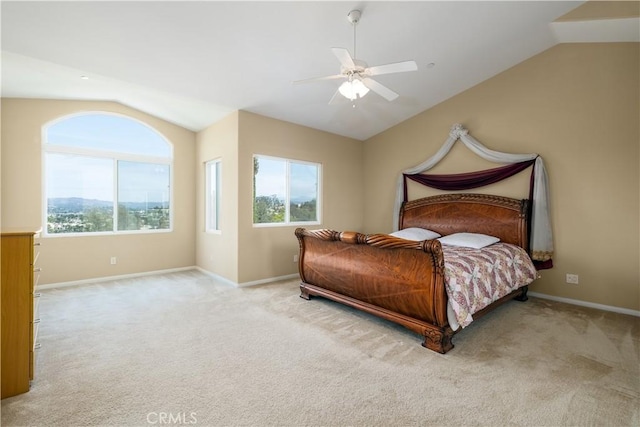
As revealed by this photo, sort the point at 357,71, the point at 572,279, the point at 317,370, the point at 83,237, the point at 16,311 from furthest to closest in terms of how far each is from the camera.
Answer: the point at 83,237 → the point at 572,279 → the point at 357,71 → the point at 317,370 → the point at 16,311

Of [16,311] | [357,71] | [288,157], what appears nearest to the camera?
[16,311]

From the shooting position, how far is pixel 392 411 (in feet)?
5.69

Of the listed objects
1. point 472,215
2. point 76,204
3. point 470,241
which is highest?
point 76,204

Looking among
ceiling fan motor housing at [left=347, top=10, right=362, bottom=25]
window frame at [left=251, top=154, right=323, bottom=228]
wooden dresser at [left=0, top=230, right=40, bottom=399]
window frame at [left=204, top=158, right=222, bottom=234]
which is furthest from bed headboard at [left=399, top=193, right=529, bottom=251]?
wooden dresser at [left=0, top=230, right=40, bottom=399]

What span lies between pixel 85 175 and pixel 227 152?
226 cm

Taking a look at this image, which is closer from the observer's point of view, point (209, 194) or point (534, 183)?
point (534, 183)

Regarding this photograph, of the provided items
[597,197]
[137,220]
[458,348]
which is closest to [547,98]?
[597,197]

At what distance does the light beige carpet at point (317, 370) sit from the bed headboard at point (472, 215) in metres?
1.09

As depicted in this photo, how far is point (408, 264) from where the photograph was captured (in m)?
2.65

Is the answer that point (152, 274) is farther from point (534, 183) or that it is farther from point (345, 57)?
point (534, 183)

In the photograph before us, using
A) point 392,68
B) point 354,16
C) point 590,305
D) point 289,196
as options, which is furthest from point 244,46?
point 590,305

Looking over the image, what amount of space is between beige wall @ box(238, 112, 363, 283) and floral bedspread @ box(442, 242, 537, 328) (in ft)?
8.10

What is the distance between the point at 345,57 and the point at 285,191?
3.03m

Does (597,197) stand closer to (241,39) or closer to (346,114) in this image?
(346,114)
